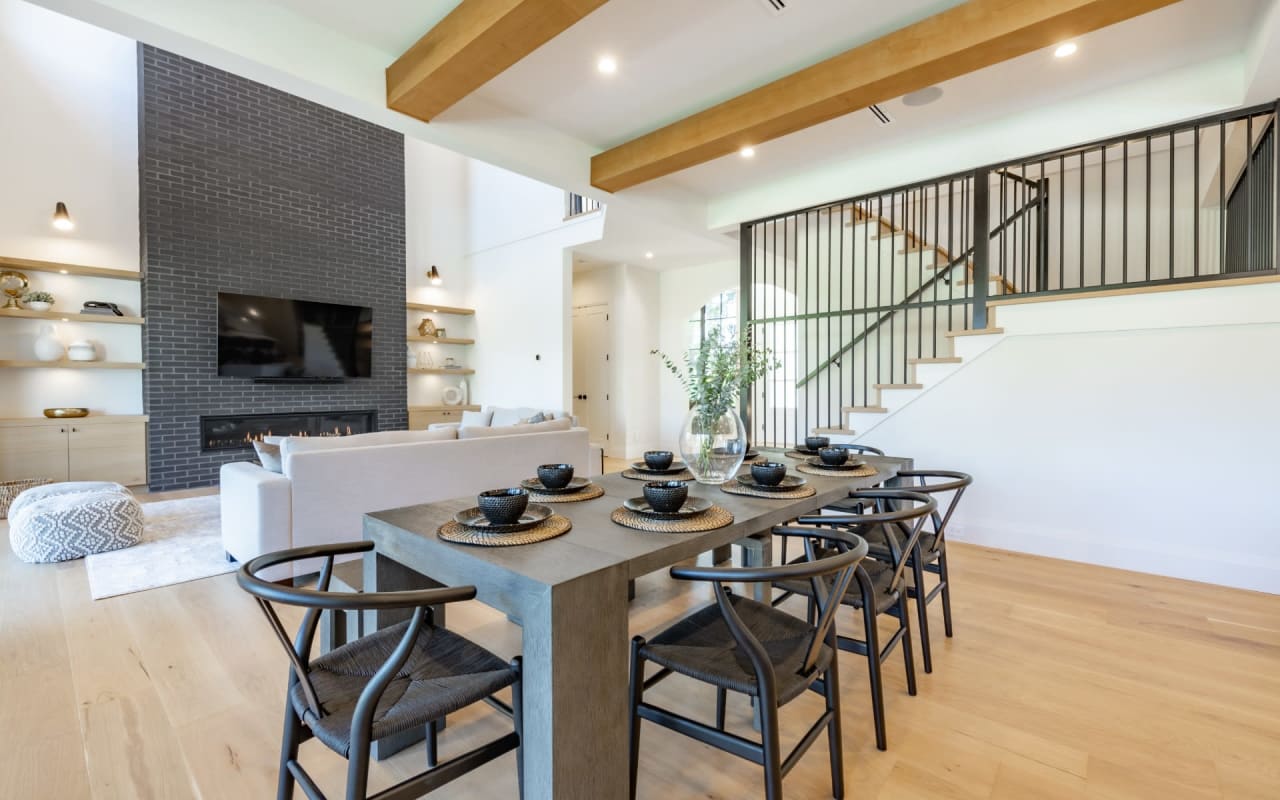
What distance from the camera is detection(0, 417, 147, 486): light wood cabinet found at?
15.3 feet

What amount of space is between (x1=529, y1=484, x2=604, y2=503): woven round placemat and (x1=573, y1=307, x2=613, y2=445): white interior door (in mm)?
5841

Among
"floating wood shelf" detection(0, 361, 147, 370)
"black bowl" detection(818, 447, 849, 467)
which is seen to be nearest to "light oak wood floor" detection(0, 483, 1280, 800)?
"black bowl" detection(818, 447, 849, 467)

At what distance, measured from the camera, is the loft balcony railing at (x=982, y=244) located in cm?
389

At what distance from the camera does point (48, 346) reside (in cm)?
490

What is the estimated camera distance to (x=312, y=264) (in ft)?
21.0

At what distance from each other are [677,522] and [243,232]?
648 cm

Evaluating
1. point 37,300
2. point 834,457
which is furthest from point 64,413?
point 834,457

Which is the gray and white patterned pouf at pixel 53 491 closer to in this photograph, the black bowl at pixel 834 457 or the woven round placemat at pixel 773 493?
the woven round placemat at pixel 773 493

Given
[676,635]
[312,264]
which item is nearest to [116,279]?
[312,264]

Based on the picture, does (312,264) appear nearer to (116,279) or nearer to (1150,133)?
(116,279)

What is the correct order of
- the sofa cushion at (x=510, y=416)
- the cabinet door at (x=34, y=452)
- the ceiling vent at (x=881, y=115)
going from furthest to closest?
the sofa cushion at (x=510, y=416)
the cabinet door at (x=34, y=452)
the ceiling vent at (x=881, y=115)

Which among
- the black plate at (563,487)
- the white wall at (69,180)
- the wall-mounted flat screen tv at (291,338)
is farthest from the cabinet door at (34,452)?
the black plate at (563,487)

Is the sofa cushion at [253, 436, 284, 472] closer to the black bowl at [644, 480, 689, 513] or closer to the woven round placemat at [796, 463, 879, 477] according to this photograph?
the black bowl at [644, 480, 689, 513]

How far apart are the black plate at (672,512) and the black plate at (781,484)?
0.28 metres
